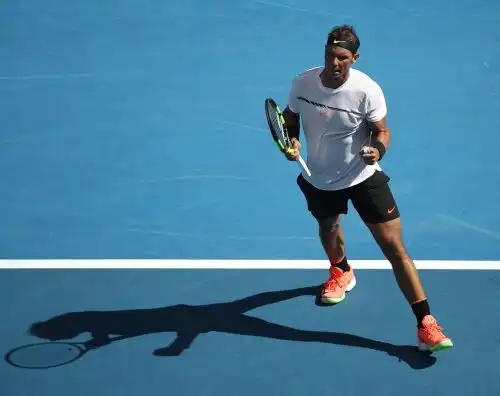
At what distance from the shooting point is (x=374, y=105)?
6.30 metres

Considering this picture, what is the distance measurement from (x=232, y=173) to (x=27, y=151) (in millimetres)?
1869

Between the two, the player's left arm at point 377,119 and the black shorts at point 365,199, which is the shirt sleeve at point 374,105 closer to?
the player's left arm at point 377,119

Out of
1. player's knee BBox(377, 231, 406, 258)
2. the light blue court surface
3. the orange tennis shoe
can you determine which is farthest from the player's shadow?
player's knee BBox(377, 231, 406, 258)

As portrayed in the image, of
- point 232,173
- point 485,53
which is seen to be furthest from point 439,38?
point 232,173

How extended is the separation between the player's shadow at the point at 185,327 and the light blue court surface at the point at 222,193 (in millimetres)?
19

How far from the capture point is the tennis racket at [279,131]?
6430mm

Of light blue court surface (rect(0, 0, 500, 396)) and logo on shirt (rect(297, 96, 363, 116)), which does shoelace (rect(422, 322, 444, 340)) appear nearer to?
light blue court surface (rect(0, 0, 500, 396))

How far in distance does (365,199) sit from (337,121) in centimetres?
54

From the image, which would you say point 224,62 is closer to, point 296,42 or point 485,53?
point 296,42

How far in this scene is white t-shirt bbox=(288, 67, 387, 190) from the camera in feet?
20.8

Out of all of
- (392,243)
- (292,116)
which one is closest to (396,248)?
(392,243)

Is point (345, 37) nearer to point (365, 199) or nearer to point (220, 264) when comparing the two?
point (365, 199)

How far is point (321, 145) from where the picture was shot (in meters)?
6.54

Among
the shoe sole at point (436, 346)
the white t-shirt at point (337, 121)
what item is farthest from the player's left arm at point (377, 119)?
→ the shoe sole at point (436, 346)
